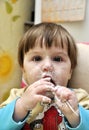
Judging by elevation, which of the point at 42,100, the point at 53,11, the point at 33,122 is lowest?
the point at 33,122

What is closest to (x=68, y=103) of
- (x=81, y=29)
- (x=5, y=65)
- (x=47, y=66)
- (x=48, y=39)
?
(x=47, y=66)

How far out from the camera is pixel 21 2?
5.83 ft

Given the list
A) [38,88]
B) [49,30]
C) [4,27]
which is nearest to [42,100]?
[38,88]

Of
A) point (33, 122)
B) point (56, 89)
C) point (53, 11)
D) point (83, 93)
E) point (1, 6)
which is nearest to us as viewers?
point (56, 89)

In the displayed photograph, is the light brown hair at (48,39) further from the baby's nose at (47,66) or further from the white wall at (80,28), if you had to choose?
the white wall at (80,28)

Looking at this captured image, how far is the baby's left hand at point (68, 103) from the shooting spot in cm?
74

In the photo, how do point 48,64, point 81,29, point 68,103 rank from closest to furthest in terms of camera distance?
point 68,103
point 48,64
point 81,29

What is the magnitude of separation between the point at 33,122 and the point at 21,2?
1.11 meters

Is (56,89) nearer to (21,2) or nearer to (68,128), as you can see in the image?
(68,128)

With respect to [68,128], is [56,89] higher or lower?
higher

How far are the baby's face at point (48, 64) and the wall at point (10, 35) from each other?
0.84 metres

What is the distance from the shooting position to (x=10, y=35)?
177 cm

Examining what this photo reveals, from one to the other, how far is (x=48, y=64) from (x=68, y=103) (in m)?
0.16

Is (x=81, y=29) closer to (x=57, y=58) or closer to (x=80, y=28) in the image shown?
(x=80, y=28)
